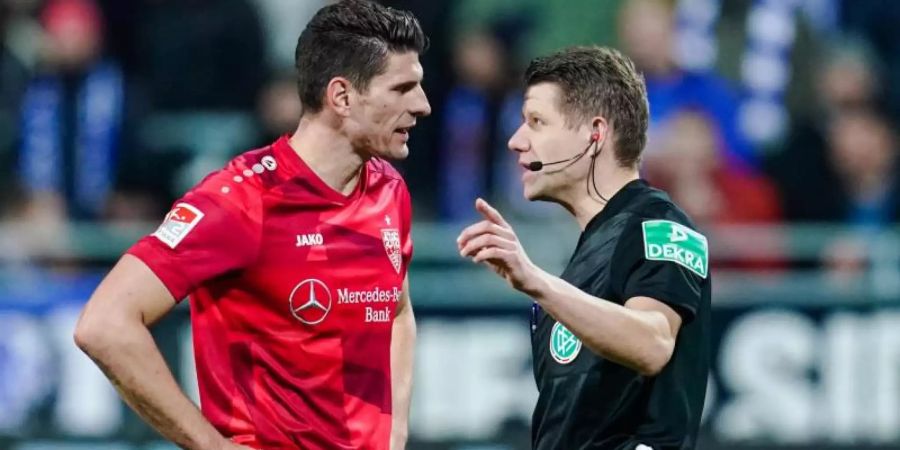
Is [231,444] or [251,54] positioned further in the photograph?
[251,54]

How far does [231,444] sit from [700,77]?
597cm

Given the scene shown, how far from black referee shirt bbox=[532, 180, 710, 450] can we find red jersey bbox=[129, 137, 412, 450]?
0.66 m

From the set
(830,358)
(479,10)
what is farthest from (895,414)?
(479,10)

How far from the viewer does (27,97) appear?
11656 mm

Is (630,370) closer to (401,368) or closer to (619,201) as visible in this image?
(619,201)

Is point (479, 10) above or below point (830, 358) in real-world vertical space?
above

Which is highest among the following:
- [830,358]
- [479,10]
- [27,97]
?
[479,10]

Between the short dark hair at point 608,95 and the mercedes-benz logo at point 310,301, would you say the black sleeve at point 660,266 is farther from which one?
the mercedes-benz logo at point 310,301

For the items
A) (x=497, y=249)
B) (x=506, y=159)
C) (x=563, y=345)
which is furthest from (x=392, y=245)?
(x=506, y=159)

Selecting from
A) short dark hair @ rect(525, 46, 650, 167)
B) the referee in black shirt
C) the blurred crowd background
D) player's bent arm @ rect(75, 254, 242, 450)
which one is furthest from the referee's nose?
the blurred crowd background

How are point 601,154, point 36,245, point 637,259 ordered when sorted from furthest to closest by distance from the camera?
point 36,245 → point 601,154 → point 637,259

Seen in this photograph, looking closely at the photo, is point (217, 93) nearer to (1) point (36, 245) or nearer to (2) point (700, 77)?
(1) point (36, 245)

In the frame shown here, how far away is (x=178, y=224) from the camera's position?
526 cm

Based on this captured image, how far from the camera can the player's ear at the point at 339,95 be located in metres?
5.58
